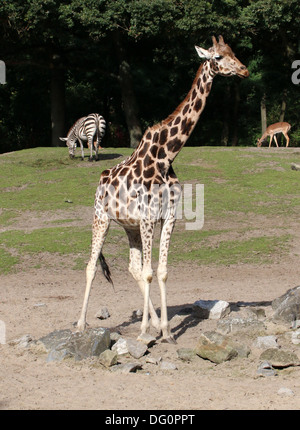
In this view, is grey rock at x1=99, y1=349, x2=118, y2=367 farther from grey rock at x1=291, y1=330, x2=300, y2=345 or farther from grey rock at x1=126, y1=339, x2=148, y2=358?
grey rock at x1=291, y1=330, x2=300, y2=345

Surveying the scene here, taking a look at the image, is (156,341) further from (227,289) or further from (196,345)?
(227,289)

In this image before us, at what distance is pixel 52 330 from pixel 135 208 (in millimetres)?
2106

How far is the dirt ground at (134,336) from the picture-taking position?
6688 mm

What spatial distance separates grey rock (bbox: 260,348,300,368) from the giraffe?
1.32 meters

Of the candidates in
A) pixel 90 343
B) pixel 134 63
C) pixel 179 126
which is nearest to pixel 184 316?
pixel 90 343

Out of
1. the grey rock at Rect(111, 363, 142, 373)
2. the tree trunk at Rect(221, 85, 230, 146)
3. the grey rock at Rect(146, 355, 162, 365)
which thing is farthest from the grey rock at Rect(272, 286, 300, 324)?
the tree trunk at Rect(221, 85, 230, 146)

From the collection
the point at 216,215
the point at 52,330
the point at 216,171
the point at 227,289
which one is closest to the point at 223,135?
the point at 216,171

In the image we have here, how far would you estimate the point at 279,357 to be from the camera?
7609 millimetres

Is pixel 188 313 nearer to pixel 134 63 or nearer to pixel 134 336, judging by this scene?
pixel 134 336

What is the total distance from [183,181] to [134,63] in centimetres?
1586

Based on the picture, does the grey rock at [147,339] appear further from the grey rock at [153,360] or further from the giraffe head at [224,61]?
the giraffe head at [224,61]

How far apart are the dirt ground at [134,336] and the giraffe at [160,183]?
2.90 feet

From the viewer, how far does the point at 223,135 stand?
36.7 meters

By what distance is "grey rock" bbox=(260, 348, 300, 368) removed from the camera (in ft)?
24.6
